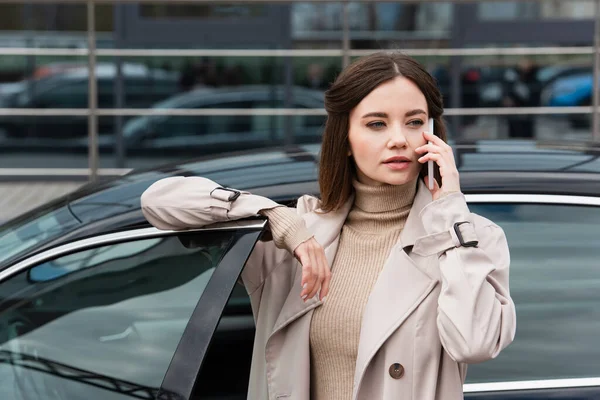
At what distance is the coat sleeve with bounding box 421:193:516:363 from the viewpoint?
1.89 m

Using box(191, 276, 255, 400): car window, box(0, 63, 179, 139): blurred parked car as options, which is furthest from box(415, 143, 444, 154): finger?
box(0, 63, 179, 139): blurred parked car

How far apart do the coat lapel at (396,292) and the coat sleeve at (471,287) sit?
60 mm

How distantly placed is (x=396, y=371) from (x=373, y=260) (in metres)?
0.28

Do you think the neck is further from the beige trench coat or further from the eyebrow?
the eyebrow

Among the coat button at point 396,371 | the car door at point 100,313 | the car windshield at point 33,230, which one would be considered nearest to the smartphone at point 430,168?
the coat button at point 396,371

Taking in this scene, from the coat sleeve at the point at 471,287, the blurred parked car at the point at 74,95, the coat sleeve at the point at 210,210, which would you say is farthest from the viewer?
the blurred parked car at the point at 74,95

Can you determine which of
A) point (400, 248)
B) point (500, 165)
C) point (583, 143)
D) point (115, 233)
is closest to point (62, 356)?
point (115, 233)

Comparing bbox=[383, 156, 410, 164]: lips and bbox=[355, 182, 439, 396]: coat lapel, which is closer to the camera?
bbox=[355, 182, 439, 396]: coat lapel

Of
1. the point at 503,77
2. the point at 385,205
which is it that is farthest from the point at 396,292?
the point at 503,77

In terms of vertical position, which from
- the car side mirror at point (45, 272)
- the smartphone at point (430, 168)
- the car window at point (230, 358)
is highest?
the smartphone at point (430, 168)

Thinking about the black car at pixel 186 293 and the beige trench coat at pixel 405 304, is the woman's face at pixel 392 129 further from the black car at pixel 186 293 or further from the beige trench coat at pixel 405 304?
the black car at pixel 186 293

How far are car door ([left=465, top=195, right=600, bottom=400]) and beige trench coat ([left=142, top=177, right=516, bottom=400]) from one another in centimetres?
45

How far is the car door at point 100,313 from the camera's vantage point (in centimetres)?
246

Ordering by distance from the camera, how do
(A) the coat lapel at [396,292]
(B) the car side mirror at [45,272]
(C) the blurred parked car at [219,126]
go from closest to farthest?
(A) the coat lapel at [396,292] < (B) the car side mirror at [45,272] < (C) the blurred parked car at [219,126]
